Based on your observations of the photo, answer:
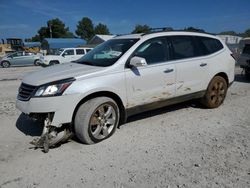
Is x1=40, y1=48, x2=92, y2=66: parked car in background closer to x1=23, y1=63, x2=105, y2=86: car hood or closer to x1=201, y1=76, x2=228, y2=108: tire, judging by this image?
x1=201, y1=76, x2=228, y2=108: tire

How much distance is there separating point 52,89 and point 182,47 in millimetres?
2897

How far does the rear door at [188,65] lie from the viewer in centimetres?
486

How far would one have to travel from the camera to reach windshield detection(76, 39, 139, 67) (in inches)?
169

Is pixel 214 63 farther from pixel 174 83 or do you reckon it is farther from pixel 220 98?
pixel 174 83

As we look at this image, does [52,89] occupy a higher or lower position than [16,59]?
lower

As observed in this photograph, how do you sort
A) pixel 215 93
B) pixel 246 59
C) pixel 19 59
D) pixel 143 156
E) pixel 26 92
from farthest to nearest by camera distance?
pixel 19 59 < pixel 246 59 < pixel 215 93 < pixel 26 92 < pixel 143 156

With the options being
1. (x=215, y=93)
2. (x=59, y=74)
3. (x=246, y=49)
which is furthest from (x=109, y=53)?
(x=246, y=49)

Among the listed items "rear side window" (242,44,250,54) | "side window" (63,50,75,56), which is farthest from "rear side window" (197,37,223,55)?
"side window" (63,50,75,56)

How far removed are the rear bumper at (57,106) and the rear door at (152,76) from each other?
1.07 meters

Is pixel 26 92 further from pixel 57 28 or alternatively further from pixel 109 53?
pixel 57 28

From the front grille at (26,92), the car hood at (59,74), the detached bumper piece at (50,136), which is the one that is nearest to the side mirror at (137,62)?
the car hood at (59,74)

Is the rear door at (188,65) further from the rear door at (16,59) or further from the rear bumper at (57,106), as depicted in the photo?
Result: the rear door at (16,59)

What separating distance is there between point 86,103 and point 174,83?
76.3 inches

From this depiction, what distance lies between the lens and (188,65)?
4.98 meters
